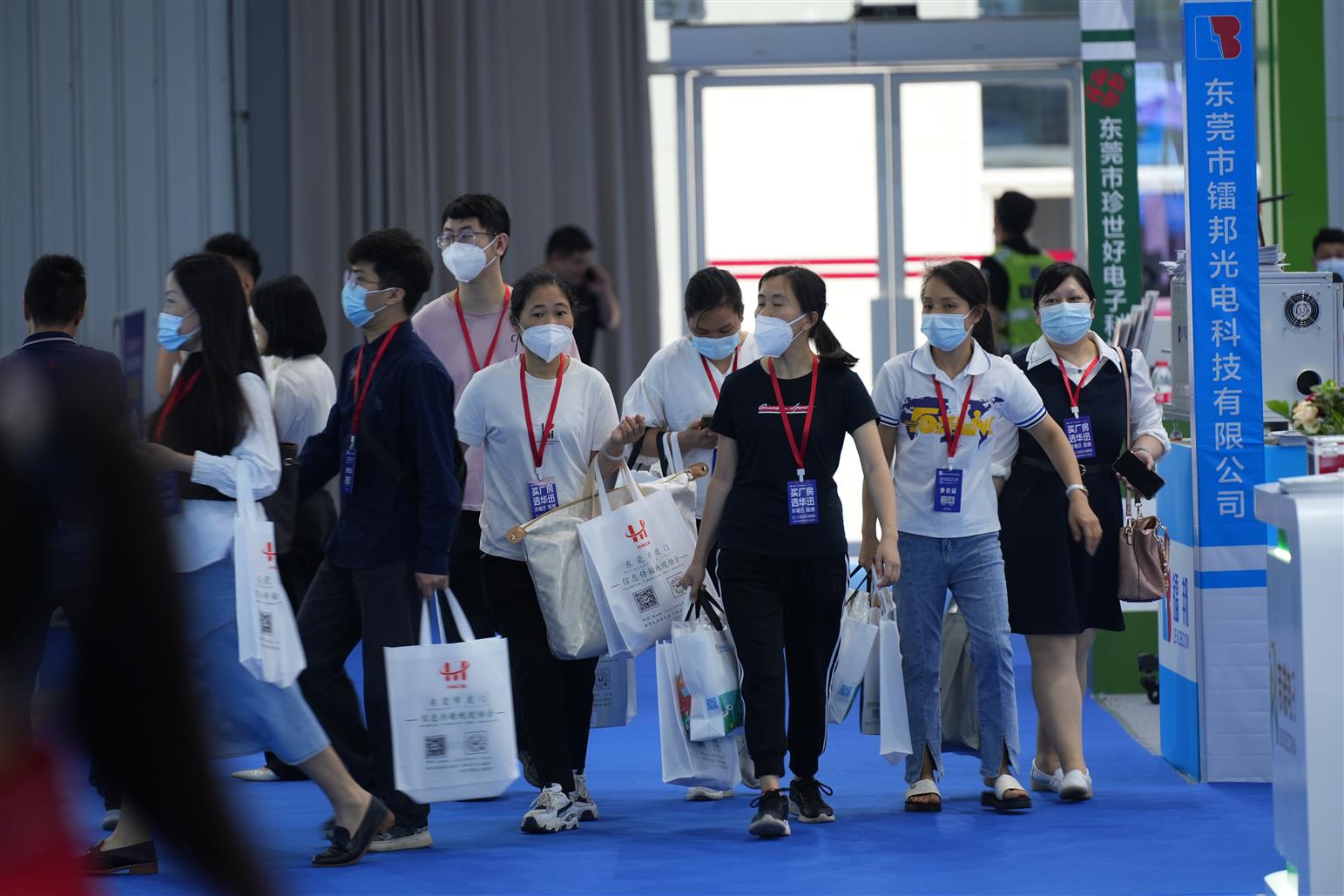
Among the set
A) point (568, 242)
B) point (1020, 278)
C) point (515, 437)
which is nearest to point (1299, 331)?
point (515, 437)

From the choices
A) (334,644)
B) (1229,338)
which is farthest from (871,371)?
(334,644)

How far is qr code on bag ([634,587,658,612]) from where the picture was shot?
4.30 metres

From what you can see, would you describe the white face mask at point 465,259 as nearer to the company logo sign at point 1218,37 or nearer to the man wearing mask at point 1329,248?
the company logo sign at point 1218,37

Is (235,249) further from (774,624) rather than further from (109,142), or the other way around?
(109,142)

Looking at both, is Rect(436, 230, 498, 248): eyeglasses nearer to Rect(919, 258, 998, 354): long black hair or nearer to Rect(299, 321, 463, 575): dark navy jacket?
Rect(299, 321, 463, 575): dark navy jacket

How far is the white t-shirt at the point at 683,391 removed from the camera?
4633 millimetres

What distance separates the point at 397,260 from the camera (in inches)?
165

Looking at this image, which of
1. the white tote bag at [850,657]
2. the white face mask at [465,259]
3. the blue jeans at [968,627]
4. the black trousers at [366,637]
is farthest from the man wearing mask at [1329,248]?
the black trousers at [366,637]

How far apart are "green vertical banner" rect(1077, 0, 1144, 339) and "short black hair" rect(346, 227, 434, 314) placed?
324 cm

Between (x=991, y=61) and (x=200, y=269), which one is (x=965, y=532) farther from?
(x=991, y=61)

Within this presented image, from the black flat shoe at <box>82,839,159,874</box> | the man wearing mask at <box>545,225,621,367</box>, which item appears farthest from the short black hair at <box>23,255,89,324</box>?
the man wearing mask at <box>545,225,621,367</box>

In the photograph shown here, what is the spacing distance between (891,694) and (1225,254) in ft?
5.15

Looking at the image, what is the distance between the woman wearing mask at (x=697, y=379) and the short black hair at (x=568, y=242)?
309cm

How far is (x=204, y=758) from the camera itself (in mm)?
975
